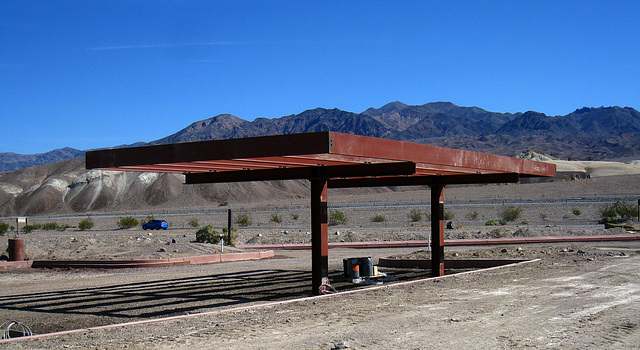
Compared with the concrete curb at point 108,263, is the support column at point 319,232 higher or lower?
higher

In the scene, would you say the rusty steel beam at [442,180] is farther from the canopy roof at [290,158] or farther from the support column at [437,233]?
the canopy roof at [290,158]

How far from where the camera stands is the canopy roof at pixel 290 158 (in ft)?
33.8

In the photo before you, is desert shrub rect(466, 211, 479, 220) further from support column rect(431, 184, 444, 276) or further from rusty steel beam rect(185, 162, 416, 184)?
rusty steel beam rect(185, 162, 416, 184)

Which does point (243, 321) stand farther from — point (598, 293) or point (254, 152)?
point (598, 293)

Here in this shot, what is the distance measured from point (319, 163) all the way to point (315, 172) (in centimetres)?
94

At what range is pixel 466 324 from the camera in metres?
9.35

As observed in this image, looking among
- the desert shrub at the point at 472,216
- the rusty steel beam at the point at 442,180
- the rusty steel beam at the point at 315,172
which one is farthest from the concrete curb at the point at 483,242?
the desert shrub at the point at 472,216

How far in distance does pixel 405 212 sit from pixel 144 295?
50.8 metres

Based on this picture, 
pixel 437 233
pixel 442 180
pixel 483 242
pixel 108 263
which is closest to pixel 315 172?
pixel 437 233

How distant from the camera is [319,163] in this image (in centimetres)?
1300

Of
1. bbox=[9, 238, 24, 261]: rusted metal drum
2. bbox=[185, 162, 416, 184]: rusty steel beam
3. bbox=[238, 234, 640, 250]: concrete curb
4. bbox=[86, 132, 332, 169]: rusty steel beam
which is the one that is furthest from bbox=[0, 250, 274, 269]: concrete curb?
bbox=[86, 132, 332, 169]: rusty steel beam

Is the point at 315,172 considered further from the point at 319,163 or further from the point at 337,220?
the point at 337,220

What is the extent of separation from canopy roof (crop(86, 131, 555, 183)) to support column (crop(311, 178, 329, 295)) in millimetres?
362

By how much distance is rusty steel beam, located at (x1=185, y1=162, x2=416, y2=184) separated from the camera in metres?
13.2
